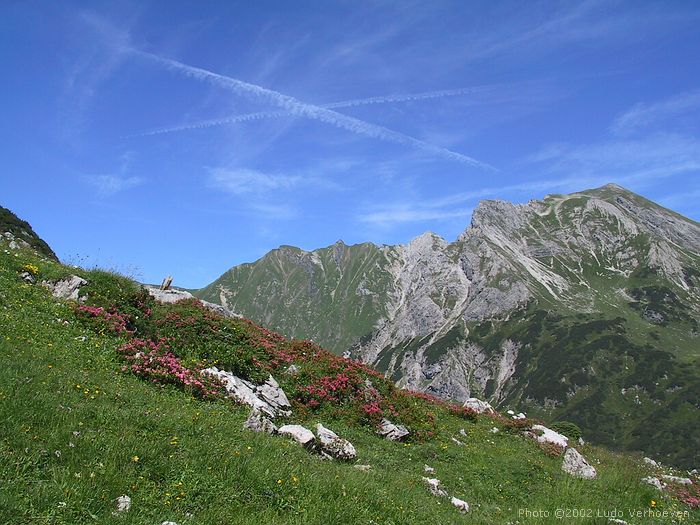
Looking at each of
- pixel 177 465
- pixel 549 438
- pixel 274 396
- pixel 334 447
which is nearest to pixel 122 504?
pixel 177 465

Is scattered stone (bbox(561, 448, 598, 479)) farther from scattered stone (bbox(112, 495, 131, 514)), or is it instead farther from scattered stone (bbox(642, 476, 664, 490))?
scattered stone (bbox(112, 495, 131, 514))

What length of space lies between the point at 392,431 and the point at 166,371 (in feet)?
32.3

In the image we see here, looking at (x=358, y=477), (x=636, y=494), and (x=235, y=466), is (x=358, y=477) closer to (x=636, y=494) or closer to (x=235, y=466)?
(x=235, y=466)

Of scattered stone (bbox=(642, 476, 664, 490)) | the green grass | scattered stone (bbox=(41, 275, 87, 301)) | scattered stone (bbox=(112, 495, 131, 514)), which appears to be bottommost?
scattered stone (bbox=(112, 495, 131, 514))

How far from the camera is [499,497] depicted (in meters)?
15.9

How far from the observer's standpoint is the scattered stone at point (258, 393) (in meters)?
17.9

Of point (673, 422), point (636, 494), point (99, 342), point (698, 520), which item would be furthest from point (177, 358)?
point (673, 422)

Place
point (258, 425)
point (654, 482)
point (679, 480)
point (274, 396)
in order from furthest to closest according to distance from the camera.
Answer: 1. point (679, 480)
2. point (274, 396)
3. point (654, 482)
4. point (258, 425)

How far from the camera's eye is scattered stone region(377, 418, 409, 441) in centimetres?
2078

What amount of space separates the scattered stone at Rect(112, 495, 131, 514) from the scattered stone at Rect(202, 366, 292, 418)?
8624 mm

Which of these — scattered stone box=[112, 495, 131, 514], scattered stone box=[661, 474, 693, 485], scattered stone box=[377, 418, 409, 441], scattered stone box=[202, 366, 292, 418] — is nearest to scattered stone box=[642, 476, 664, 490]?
scattered stone box=[661, 474, 693, 485]

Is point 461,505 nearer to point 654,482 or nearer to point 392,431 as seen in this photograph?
point 392,431

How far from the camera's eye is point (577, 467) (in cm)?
1917

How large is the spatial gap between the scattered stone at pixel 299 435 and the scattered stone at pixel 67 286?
12.0m
